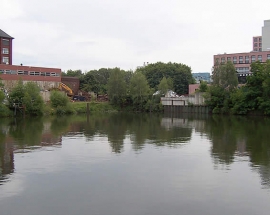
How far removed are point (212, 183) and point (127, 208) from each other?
Answer: 4927 millimetres

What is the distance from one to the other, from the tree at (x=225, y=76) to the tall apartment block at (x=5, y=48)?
5204cm

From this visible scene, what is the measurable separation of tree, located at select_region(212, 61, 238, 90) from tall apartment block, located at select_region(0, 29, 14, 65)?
5204cm

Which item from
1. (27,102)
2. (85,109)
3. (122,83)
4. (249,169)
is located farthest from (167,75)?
(249,169)

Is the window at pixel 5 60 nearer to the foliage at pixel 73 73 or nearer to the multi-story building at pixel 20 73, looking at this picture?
the multi-story building at pixel 20 73

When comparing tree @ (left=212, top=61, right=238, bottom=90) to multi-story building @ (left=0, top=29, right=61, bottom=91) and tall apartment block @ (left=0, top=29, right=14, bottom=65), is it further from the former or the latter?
tall apartment block @ (left=0, top=29, right=14, bottom=65)

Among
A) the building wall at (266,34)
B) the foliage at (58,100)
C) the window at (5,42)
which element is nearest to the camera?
the foliage at (58,100)

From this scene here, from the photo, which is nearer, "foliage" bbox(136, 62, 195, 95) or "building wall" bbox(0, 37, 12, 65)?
"building wall" bbox(0, 37, 12, 65)

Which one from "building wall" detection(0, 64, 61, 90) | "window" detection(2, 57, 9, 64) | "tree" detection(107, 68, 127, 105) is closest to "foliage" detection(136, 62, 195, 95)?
"tree" detection(107, 68, 127, 105)

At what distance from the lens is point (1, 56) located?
304 feet

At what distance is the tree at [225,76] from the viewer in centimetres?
8019

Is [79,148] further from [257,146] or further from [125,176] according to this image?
[257,146]

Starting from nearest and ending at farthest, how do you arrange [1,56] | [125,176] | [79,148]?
[125,176]
[79,148]
[1,56]

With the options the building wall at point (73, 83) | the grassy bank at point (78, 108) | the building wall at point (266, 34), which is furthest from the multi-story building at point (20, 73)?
the building wall at point (266, 34)

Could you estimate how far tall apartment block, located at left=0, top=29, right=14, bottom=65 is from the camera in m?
92.8
